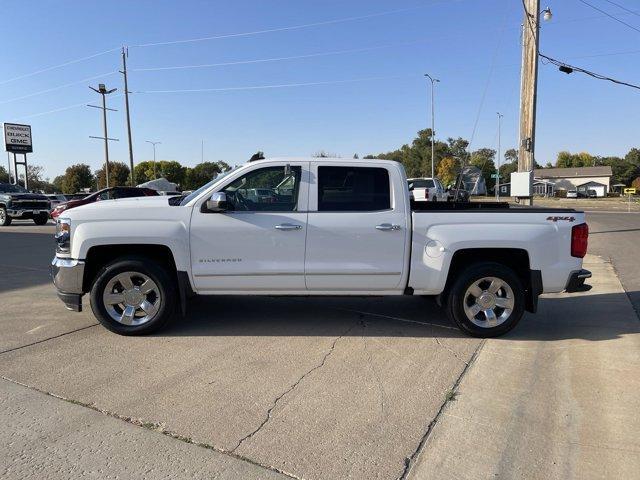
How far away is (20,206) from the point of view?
74.9 feet

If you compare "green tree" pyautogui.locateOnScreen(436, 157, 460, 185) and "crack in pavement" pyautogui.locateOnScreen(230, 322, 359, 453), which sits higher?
"green tree" pyautogui.locateOnScreen(436, 157, 460, 185)

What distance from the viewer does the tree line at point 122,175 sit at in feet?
337

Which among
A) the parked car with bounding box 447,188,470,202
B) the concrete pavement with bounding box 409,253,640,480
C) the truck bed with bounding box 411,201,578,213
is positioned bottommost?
the concrete pavement with bounding box 409,253,640,480

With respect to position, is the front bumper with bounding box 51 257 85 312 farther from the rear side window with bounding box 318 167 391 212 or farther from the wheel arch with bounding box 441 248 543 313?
the wheel arch with bounding box 441 248 543 313

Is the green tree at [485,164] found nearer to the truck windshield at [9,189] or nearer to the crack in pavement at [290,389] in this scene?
the truck windshield at [9,189]

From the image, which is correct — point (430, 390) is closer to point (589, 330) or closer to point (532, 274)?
point (532, 274)

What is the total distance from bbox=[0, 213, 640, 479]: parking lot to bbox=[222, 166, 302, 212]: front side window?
1363 mm

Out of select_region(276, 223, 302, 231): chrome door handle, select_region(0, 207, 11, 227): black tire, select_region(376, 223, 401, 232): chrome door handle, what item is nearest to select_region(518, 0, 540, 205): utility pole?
select_region(376, 223, 401, 232): chrome door handle

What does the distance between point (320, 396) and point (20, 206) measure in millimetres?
23312

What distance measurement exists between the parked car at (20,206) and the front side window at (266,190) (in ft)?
70.6

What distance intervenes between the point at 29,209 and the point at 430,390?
23.7 m

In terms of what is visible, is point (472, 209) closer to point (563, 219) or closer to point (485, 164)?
point (563, 219)

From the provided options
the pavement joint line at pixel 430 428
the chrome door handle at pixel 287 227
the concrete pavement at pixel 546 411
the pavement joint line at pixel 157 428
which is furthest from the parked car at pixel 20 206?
the pavement joint line at pixel 430 428

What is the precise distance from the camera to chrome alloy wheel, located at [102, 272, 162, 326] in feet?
17.4
